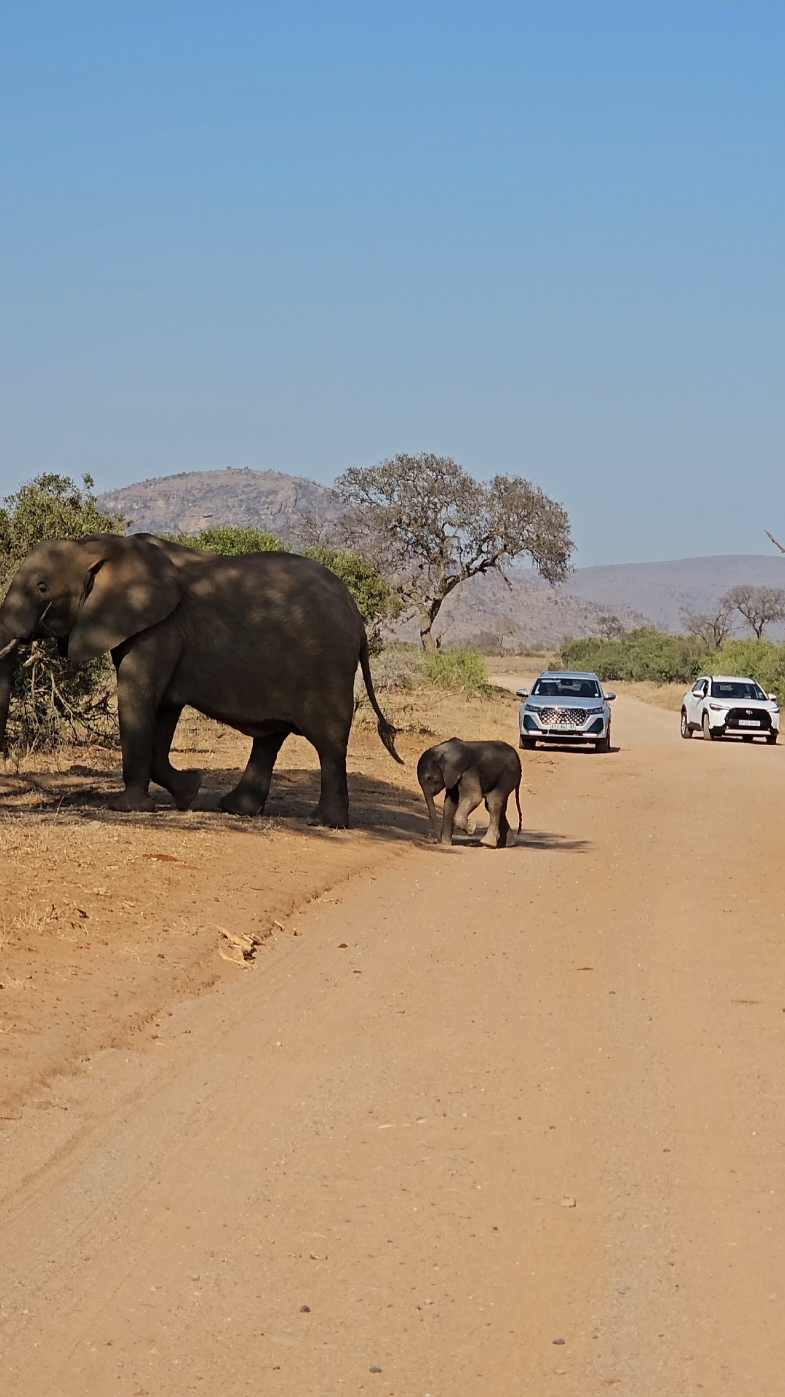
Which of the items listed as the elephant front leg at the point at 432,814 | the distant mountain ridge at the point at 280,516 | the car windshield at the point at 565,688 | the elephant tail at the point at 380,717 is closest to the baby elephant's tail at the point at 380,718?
the elephant tail at the point at 380,717

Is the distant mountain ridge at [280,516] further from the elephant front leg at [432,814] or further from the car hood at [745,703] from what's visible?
the elephant front leg at [432,814]

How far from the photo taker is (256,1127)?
703 cm

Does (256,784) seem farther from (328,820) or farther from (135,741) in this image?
(135,741)

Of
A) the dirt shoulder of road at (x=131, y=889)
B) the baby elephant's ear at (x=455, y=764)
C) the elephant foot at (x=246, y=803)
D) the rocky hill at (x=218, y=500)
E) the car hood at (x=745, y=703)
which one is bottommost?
the dirt shoulder of road at (x=131, y=889)

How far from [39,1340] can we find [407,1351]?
40.9 inches

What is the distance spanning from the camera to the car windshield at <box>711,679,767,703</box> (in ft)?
129

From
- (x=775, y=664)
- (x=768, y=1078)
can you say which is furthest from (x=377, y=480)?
(x=768, y=1078)

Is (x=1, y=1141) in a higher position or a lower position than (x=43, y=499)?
lower

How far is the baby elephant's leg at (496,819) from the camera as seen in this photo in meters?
16.5

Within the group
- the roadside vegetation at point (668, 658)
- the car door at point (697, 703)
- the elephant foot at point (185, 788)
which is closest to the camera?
the elephant foot at point (185, 788)

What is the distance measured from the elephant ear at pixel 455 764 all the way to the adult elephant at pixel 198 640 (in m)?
1.00

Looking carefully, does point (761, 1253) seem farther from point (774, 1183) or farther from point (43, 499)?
point (43, 499)

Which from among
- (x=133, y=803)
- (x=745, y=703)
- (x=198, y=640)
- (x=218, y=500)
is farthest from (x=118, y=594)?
(x=218, y=500)

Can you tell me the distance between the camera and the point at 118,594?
15727 mm
